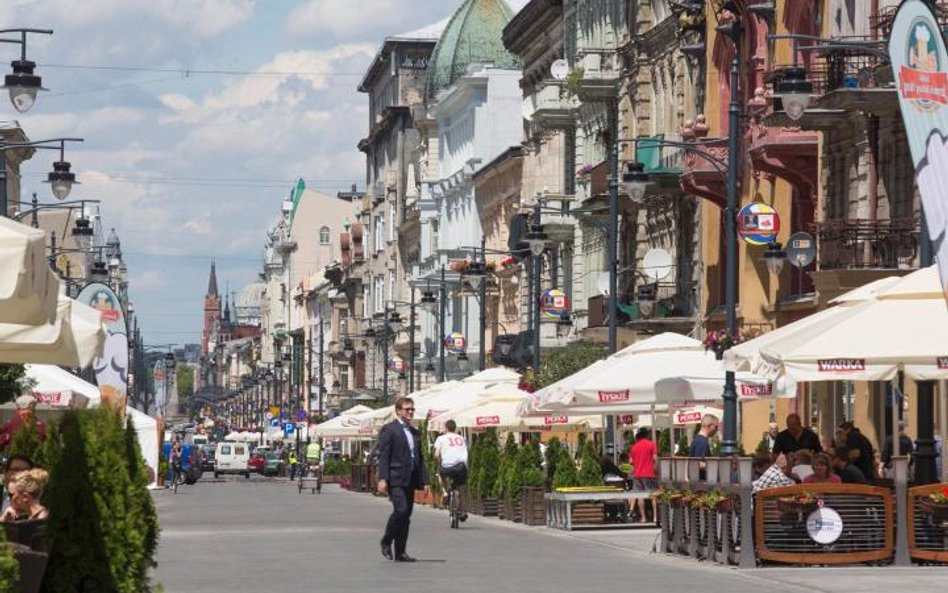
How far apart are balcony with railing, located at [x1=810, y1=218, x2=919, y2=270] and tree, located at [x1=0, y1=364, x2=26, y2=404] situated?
14.5m

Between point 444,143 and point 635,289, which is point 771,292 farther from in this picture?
point 444,143

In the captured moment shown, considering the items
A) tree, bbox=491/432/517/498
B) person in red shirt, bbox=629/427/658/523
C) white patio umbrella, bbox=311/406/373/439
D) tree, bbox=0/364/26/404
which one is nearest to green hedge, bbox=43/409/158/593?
tree, bbox=0/364/26/404

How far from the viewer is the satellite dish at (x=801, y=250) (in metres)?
43.8

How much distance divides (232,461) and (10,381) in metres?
90.6

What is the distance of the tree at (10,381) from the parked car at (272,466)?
91.5 metres

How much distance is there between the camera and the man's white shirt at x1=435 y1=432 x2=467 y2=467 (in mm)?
38594

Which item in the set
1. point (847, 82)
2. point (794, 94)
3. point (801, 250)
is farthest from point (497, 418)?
point (794, 94)

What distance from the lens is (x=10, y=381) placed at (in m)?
30.4

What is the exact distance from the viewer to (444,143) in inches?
4535

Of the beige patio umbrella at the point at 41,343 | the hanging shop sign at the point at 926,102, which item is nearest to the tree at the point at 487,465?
the beige patio umbrella at the point at 41,343

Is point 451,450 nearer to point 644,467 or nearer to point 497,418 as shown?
point 644,467

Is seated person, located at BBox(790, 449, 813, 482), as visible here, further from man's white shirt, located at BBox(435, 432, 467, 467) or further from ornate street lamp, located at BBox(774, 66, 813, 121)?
man's white shirt, located at BBox(435, 432, 467, 467)

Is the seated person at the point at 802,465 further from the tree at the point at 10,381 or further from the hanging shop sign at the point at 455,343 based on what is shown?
the hanging shop sign at the point at 455,343

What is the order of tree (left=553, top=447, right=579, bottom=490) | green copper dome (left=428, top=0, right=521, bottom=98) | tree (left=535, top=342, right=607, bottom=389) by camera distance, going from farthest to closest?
1. green copper dome (left=428, top=0, right=521, bottom=98)
2. tree (left=535, top=342, right=607, bottom=389)
3. tree (left=553, top=447, right=579, bottom=490)
